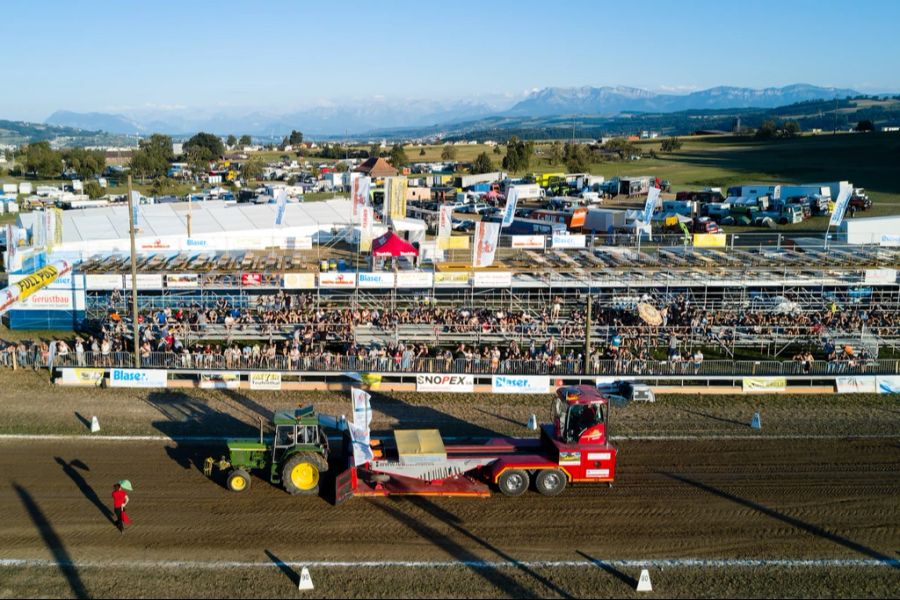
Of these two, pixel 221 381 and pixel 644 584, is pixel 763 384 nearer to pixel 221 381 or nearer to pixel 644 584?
pixel 644 584

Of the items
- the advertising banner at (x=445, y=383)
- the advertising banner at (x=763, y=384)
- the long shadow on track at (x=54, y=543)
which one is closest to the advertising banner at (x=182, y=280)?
the advertising banner at (x=445, y=383)

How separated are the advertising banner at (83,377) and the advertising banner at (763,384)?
17.1m

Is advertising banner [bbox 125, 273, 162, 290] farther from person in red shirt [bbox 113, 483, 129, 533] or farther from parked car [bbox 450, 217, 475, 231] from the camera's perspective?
parked car [bbox 450, 217, 475, 231]

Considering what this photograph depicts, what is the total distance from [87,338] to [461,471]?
15.8m

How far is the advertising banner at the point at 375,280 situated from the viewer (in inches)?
926

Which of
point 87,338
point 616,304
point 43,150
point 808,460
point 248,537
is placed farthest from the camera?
point 43,150

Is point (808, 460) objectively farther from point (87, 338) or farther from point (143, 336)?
point (87, 338)

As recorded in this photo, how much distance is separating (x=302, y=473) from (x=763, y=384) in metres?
12.9

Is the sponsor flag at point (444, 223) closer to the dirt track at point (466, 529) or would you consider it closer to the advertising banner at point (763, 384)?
the advertising banner at point (763, 384)

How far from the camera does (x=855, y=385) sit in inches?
779

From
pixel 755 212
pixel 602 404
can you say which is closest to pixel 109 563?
pixel 602 404

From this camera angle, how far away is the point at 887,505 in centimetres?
1340

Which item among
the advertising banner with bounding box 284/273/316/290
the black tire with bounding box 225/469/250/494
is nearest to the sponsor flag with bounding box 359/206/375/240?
the advertising banner with bounding box 284/273/316/290

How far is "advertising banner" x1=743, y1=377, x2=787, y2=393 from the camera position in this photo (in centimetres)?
1973
